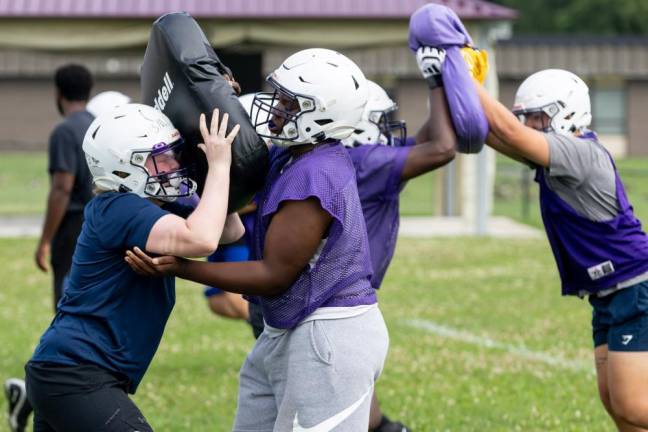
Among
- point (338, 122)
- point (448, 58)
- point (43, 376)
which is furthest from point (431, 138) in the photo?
point (43, 376)

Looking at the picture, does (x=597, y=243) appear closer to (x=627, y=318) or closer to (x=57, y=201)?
(x=627, y=318)

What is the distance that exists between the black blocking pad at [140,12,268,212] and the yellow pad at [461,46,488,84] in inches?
46.0

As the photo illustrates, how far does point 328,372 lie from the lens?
4.21 metres

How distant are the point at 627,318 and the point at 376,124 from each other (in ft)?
5.05

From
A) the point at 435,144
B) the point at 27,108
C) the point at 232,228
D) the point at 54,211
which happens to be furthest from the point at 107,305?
the point at 27,108

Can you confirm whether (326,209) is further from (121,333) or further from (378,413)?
(378,413)

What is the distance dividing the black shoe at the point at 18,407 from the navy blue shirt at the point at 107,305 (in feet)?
8.03

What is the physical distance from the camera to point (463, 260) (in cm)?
1672

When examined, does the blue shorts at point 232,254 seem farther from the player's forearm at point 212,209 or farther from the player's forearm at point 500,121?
the player's forearm at point 212,209

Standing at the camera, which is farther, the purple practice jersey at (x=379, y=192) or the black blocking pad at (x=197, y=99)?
the purple practice jersey at (x=379, y=192)

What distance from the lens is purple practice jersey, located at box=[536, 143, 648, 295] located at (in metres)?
5.35

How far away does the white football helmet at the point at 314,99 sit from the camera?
4.31 m

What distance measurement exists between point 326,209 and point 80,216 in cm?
499

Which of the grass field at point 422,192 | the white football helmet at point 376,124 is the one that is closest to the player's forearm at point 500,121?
the white football helmet at point 376,124
